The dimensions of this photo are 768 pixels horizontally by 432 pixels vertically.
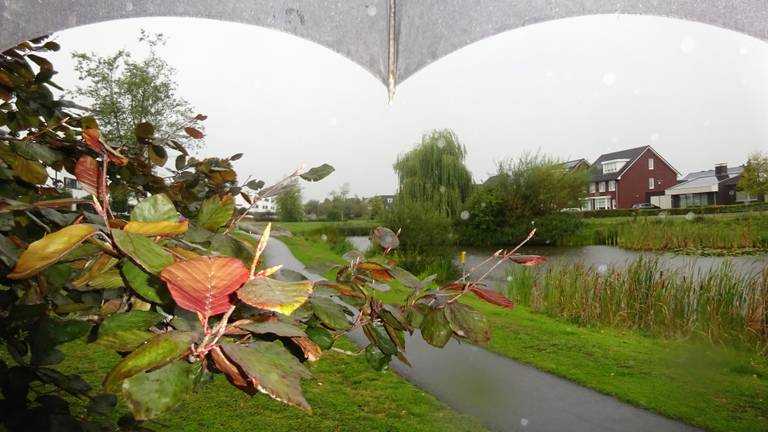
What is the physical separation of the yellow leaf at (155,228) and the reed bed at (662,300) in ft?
18.7

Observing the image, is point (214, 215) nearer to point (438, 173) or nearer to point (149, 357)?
point (149, 357)

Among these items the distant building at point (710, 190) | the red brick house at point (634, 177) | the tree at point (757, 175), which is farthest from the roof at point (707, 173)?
the tree at point (757, 175)

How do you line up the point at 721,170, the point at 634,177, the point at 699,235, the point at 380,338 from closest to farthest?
the point at 380,338 → the point at 699,235 → the point at 721,170 → the point at 634,177

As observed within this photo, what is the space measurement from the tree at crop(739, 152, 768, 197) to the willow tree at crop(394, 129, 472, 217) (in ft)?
31.6

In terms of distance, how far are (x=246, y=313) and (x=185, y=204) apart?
2.44ft

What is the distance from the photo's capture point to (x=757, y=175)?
1481 centimetres

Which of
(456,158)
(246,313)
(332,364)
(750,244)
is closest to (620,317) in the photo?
(332,364)

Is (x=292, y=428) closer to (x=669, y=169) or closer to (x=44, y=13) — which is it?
(x=44, y=13)

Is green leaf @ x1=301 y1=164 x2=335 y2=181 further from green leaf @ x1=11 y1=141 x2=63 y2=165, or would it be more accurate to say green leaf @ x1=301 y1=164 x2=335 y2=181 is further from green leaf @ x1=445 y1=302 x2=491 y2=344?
green leaf @ x1=11 y1=141 x2=63 y2=165

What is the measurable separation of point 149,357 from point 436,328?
41 centimetres

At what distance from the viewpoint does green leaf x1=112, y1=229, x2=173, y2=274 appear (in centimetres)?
30

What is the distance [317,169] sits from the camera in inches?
30.4

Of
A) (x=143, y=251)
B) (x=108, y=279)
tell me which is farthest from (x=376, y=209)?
(x=143, y=251)

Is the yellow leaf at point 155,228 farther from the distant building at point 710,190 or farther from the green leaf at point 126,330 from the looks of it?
the distant building at point 710,190
